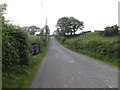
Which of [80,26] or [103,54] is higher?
[80,26]

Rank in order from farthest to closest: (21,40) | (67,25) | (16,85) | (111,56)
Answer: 1. (67,25)
2. (111,56)
3. (21,40)
4. (16,85)

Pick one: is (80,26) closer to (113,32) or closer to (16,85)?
(113,32)

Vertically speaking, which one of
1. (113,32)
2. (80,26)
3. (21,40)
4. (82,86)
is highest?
(80,26)

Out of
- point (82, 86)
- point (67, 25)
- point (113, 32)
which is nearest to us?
point (82, 86)

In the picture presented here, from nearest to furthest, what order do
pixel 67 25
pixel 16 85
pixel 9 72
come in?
pixel 16 85, pixel 9 72, pixel 67 25

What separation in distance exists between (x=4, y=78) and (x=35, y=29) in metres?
91.1

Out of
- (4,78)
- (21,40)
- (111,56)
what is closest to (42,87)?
(4,78)

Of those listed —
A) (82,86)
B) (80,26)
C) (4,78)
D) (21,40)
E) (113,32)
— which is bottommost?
(82,86)

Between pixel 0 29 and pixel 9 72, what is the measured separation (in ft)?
7.28

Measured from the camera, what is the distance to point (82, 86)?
4043mm

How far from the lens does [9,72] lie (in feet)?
14.9

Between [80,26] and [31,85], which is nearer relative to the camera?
[31,85]

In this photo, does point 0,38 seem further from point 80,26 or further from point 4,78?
point 80,26

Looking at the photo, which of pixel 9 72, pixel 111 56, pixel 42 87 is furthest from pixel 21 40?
pixel 111 56
